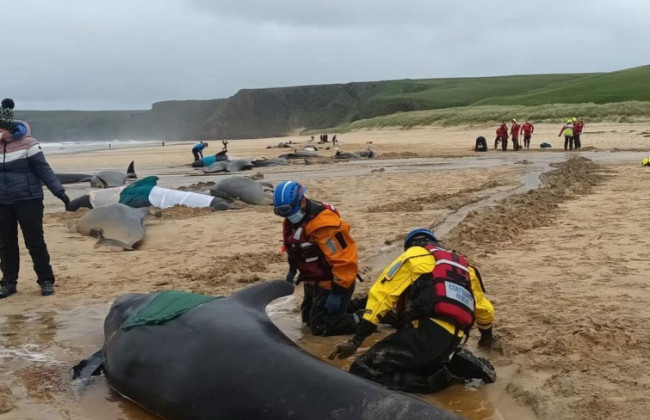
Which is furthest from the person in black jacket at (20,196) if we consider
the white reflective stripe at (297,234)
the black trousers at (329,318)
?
the black trousers at (329,318)

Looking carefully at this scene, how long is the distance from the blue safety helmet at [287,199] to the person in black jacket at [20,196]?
10.2ft

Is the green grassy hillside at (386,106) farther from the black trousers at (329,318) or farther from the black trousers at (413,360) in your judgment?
the black trousers at (413,360)

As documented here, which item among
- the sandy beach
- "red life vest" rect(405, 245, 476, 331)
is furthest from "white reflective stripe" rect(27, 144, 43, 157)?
"red life vest" rect(405, 245, 476, 331)

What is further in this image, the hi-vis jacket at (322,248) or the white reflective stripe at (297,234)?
the white reflective stripe at (297,234)

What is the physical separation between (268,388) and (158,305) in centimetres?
178

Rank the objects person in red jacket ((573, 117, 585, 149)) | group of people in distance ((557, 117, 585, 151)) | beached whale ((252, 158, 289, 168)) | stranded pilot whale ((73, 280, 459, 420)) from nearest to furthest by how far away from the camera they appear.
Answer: stranded pilot whale ((73, 280, 459, 420)) < beached whale ((252, 158, 289, 168)) < group of people in distance ((557, 117, 585, 151)) < person in red jacket ((573, 117, 585, 149))

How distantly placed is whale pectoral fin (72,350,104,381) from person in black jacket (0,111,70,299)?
2.81 m

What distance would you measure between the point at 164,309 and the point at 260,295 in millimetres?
763

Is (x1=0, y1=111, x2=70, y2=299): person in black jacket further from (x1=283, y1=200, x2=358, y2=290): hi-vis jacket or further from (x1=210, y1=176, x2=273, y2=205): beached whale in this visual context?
(x1=210, y1=176, x2=273, y2=205): beached whale

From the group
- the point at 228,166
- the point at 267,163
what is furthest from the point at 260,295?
the point at 267,163

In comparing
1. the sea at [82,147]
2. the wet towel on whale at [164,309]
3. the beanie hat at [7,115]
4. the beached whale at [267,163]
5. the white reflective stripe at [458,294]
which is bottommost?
the sea at [82,147]

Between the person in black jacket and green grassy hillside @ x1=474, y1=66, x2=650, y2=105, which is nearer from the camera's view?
the person in black jacket

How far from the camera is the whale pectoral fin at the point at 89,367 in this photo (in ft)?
17.5

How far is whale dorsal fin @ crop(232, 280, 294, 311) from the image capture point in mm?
5230
